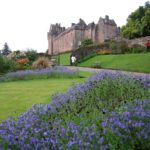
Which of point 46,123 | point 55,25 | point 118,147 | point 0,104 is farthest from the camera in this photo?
point 55,25

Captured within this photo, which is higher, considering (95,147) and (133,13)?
(133,13)

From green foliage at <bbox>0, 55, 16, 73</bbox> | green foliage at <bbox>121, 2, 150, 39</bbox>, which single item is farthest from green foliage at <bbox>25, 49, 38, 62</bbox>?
green foliage at <bbox>121, 2, 150, 39</bbox>

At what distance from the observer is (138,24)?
4866 centimetres

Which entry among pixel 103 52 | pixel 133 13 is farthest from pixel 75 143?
pixel 133 13

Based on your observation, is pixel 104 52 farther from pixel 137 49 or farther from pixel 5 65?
pixel 5 65

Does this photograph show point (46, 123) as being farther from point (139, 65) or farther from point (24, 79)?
point (139, 65)

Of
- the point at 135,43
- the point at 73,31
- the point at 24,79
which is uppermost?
the point at 73,31

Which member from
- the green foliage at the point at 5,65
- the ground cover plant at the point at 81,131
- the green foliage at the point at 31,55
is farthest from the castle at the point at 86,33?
the ground cover plant at the point at 81,131

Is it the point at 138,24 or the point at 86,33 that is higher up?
the point at 86,33

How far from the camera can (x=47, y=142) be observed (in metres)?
3.51

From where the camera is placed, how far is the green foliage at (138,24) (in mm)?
45688

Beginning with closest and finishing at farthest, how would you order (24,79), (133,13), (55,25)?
1. (24,79)
2. (133,13)
3. (55,25)

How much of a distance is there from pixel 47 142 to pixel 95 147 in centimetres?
69

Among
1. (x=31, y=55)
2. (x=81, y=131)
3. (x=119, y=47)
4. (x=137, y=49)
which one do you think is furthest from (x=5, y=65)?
(x=81, y=131)
